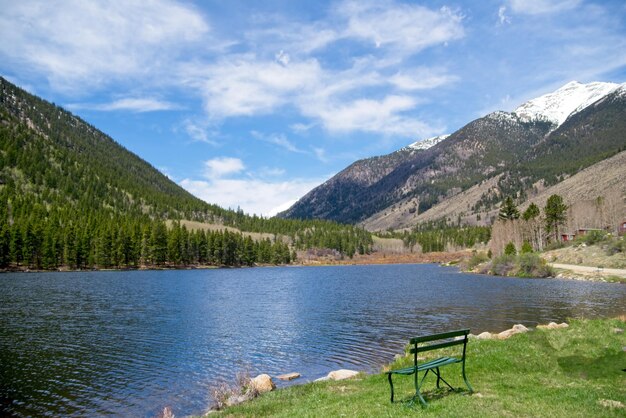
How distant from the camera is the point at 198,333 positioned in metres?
41.0

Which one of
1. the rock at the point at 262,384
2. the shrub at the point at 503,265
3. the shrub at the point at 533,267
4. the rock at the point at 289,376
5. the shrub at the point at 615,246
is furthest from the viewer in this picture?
the shrub at the point at 503,265

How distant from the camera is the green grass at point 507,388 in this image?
42.4ft

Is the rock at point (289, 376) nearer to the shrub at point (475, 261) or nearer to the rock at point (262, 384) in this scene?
the rock at point (262, 384)

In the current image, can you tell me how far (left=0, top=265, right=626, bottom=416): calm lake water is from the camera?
24.3m

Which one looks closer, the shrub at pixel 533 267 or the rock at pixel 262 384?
the rock at pixel 262 384

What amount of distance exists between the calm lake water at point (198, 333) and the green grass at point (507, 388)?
22.9 feet

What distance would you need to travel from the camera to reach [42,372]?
1078 inches

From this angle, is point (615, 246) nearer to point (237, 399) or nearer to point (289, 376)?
point (289, 376)

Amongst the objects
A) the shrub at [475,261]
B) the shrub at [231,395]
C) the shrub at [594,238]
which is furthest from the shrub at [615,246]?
the shrub at [231,395]

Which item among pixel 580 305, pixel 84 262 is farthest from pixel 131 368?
pixel 84 262

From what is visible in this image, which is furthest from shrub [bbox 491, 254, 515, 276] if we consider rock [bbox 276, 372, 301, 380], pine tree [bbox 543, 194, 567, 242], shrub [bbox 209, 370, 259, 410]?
shrub [bbox 209, 370, 259, 410]

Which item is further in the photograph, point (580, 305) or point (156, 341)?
point (580, 305)

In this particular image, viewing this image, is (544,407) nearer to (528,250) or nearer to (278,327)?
(278,327)

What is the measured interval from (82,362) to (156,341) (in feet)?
24.8
